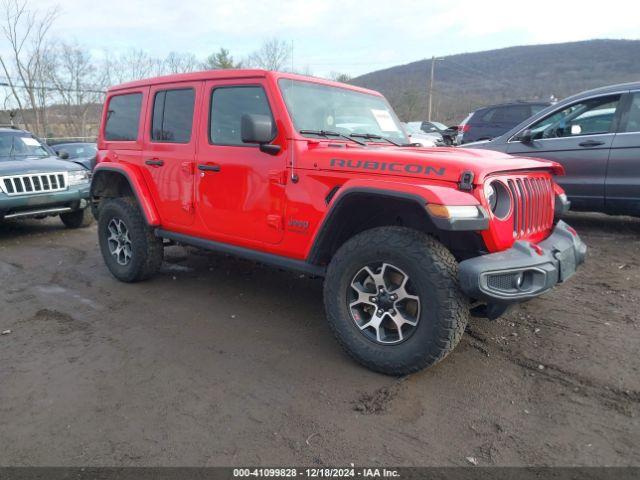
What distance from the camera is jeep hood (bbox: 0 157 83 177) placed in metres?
6.85

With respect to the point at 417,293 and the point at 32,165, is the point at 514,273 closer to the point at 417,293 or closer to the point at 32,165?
the point at 417,293

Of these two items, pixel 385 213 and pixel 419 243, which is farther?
pixel 385 213

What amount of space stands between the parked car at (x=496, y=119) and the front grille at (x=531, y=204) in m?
7.83

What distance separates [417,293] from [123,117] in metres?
3.72

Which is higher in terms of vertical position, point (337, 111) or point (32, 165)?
point (337, 111)

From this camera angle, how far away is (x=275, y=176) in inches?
135

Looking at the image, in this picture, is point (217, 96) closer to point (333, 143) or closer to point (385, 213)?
point (333, 143)

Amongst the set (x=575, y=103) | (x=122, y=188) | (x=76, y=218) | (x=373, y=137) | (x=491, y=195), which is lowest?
(x=76, y=218)

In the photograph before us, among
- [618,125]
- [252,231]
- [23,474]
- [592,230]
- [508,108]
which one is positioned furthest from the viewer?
[508,108]

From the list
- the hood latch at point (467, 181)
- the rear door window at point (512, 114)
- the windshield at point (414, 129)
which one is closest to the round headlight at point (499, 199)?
the hood latch at point (467, 181)

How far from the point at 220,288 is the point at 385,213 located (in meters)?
2.18

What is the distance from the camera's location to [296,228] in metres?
3.38

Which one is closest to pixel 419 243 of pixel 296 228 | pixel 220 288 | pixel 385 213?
pixel 385 213

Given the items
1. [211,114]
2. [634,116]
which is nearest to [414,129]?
[634,116]
